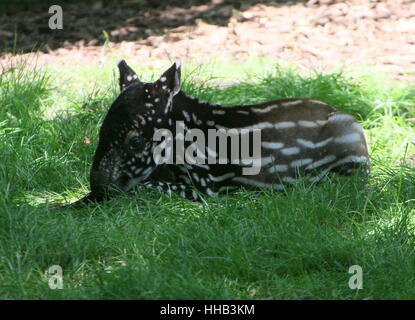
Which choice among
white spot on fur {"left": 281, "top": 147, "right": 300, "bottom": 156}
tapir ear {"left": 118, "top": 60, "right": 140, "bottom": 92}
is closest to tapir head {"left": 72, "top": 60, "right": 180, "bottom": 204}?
tapir ear {"left": 118, "top": 60, "right": 140, "bottom": 92}

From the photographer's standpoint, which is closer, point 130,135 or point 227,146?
point 130,135

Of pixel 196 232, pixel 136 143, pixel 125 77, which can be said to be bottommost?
pixel 196 232

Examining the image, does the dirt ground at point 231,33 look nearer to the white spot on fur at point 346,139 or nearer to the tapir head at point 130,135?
the white spot on fur at point 346,139

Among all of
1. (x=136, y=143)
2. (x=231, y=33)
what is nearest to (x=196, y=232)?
(x=136, y=143)

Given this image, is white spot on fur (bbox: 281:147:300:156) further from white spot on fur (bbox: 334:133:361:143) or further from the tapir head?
the tapir head

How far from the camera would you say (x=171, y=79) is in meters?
6.06

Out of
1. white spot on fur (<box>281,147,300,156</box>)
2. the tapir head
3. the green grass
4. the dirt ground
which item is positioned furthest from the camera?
the dirt ground

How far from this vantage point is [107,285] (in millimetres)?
4656

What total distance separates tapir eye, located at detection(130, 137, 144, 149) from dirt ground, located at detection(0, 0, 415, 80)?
301cm

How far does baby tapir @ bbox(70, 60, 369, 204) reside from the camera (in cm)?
604

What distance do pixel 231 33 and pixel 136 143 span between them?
171 inches

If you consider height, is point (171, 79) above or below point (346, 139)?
above

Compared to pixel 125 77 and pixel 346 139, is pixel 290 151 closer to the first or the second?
pixel 346 139
